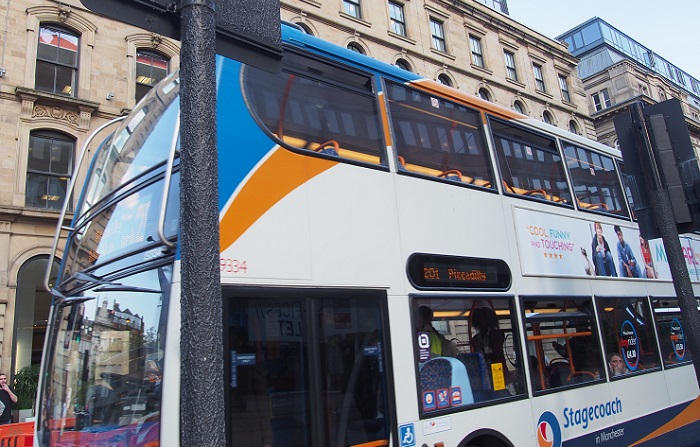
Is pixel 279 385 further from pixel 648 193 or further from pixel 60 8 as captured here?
pixel 60 8

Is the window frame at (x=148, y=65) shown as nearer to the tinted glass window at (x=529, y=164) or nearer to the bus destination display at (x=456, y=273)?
the tinted glass window at (x=529, y=164)

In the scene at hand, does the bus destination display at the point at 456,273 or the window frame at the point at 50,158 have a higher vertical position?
the window frame at the point at 50,158

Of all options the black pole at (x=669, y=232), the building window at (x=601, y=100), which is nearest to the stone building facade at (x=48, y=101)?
the black pole at (x=669, y=232)

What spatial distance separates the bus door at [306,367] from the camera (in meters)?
3.20

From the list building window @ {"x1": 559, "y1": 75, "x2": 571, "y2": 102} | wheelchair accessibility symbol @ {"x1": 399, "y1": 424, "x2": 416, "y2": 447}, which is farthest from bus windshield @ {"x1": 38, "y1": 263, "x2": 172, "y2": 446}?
building window @ {"x1": 559, "y1": 75, "x2": 571, "y2": 102}

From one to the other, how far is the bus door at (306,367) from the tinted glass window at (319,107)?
1.27 metres

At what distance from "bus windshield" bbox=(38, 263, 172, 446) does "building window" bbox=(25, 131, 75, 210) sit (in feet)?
37.9

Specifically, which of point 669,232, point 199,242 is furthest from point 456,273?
point 199,242

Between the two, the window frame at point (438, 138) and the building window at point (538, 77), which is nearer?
the window frame at point (438, 138)

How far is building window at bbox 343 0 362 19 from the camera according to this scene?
21344mm

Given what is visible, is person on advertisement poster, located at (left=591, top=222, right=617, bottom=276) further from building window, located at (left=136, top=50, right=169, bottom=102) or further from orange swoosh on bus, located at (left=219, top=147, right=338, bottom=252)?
building window, located at (left=136, top=50, right=169, bottom=102)

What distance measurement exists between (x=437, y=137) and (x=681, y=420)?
5503 mm

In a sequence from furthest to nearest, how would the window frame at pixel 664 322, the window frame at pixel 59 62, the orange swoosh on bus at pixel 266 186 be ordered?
the window frame at pixel 59 62 < the window frame at pixel 664 322 < the orange swoosh on bus at pixel 266 186

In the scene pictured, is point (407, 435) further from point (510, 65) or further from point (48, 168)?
point (510, 65)
